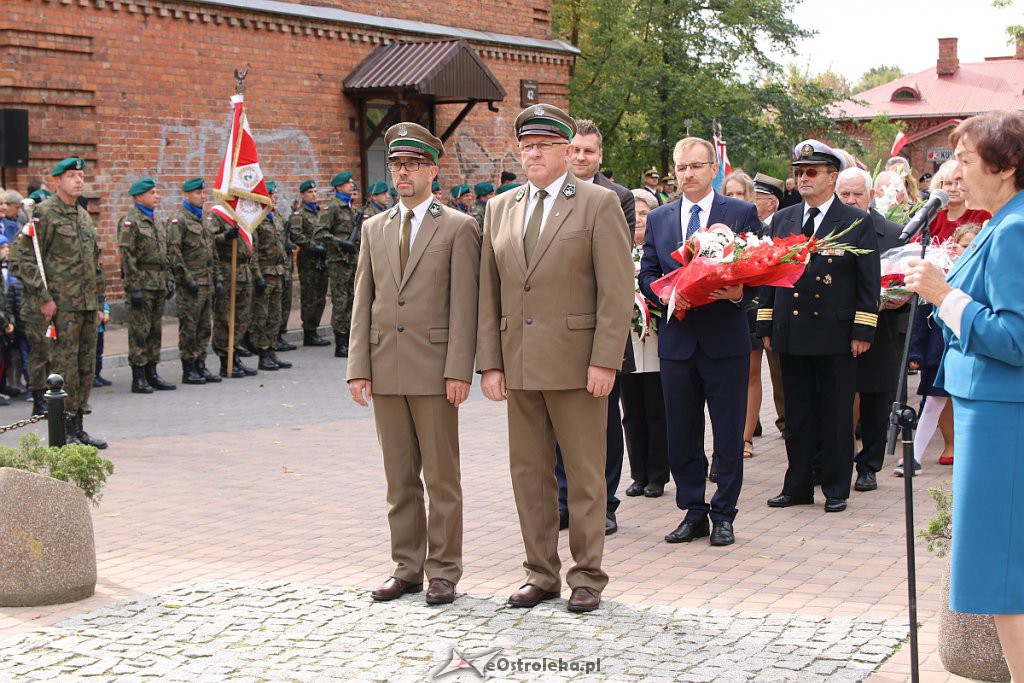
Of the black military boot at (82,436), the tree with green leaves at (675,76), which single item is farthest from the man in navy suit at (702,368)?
the tree with green leaves at (675,76)

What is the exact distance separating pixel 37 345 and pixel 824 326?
7.04 meters

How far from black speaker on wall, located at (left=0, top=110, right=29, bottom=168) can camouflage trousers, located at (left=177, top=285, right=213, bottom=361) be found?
303 cm

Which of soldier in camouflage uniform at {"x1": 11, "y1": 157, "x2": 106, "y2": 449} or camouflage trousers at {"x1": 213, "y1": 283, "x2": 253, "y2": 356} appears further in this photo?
camouflage trousers at {"x1": 213, "y1": 283, "x2": 253, "y2": 356}

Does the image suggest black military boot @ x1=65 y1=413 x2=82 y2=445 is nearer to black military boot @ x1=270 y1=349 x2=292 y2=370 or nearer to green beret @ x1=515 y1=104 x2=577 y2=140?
black military boot @ x1=270 y1=349 x2=292 y2=370

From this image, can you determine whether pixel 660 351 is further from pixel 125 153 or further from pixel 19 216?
pixel 125 153

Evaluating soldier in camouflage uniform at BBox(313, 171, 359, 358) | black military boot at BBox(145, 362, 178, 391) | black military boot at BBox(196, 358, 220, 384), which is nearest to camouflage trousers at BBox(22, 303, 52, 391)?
black military boot at BBox(145, 362, 178, 391)

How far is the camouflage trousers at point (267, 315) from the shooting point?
49.8 ft

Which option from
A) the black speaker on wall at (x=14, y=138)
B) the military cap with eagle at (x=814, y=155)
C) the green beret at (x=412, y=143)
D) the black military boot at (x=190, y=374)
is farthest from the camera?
the black speaker on wall at (x=14, y=138)

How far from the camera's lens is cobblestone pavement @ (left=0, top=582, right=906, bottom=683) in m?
4.88

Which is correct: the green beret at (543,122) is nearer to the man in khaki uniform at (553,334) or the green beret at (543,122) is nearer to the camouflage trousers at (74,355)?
the man in khaki uniform at (553,334)

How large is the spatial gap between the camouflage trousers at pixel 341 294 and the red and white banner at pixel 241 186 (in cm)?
211

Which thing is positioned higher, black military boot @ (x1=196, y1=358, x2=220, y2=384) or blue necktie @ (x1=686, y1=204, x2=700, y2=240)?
blue necktie @ (x1=686, y1=204, x2=700, y2=240)

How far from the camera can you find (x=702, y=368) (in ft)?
22.9

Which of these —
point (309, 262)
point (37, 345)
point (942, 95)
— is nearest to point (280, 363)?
point (309, 262)
